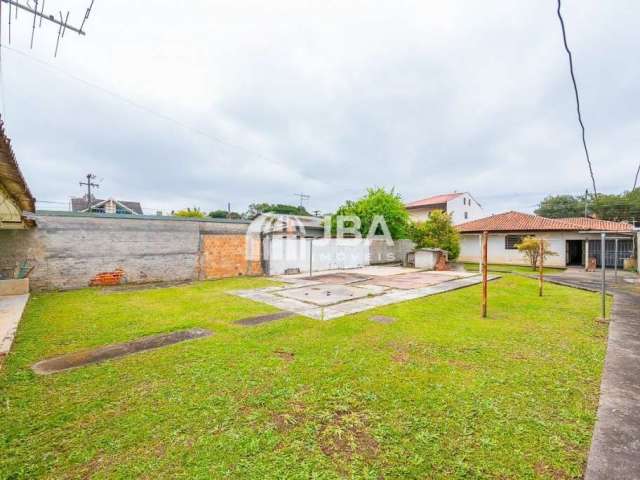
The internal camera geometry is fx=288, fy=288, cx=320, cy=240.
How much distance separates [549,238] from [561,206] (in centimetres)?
3301

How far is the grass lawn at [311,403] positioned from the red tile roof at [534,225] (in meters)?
15.0

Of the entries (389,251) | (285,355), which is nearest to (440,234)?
(389,251)

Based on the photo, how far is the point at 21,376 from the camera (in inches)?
129

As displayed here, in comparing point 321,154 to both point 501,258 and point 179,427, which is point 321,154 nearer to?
point 501,258

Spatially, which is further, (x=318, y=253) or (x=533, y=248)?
(x=318, y=253)

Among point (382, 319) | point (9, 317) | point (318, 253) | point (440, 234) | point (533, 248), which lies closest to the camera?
point (9, 317)

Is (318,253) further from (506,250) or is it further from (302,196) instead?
(302,196)

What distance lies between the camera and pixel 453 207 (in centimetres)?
2950

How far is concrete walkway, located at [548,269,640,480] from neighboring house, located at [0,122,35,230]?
5268mm

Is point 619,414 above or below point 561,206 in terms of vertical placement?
below

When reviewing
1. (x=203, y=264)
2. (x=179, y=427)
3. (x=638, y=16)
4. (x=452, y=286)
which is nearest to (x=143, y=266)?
(x=203, y=264)

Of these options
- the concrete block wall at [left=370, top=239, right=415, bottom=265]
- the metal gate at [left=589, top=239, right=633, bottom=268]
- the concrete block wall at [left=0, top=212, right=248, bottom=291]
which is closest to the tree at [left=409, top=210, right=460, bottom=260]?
the concrete block wall at [left=370, top=239, right=415, bottom=265]

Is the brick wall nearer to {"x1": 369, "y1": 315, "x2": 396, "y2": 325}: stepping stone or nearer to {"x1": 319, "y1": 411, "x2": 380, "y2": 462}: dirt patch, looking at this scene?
{"x1": 369, "y1": 315, "x2": 396, "y2": 325}: stepping stone

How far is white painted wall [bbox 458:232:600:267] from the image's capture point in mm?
16844
